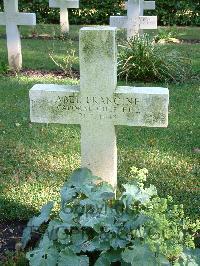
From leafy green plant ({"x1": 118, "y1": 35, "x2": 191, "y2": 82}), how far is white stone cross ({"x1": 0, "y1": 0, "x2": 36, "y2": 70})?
5.64 feet

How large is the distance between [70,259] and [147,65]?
5.78 metres

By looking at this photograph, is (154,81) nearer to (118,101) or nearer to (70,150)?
(70,150)

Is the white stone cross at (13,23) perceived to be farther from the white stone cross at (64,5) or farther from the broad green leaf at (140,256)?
the broad green leaf at (140,256)

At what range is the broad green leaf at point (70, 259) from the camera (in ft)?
9.95

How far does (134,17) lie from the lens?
1004cm

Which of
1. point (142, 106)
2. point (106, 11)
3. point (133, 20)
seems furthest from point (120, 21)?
point (142, 106)

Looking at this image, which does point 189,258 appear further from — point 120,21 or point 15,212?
point 120,21

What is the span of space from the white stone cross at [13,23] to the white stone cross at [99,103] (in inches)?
217

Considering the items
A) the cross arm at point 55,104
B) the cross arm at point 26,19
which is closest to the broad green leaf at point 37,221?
the cross arm at point 55,104

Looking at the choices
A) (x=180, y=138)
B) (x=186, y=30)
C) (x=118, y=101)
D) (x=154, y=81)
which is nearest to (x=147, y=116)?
(x=118, y=101)

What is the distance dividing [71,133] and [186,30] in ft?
30.8

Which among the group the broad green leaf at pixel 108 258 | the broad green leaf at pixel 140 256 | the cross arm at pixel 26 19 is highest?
the cross arm at pixel 26 19

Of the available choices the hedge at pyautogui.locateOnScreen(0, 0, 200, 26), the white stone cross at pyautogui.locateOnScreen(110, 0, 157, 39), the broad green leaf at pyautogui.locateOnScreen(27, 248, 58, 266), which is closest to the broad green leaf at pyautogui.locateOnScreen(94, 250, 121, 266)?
the broad green leaf at pyautogui.locateOnScreen(27, 248, 58, 266)

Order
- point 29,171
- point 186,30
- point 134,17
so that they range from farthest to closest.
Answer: point 186,30, point 134,17, point 29,171
